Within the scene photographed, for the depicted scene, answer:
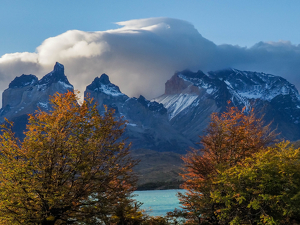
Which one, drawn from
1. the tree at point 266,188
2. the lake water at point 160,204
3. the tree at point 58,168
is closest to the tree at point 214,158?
the tree at point 266,188

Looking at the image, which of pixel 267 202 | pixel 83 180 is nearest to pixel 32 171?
pixel 83 180

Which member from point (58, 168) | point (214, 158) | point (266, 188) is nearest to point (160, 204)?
point (214, 158)

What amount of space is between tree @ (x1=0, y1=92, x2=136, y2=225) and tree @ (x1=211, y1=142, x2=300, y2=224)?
8314 mm

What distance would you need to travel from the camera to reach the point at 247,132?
100 feet

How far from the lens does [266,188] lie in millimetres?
22484

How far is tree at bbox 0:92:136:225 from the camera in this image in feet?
63.5

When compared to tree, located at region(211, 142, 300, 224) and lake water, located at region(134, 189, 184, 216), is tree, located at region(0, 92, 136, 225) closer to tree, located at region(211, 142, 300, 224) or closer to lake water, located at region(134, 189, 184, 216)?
tree, located at region(211, 142, 300, 224)

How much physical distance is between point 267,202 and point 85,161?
40.6 ft

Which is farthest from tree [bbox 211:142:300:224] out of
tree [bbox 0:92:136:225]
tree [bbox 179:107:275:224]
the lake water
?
the lake water

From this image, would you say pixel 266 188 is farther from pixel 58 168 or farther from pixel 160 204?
pixel 160 204

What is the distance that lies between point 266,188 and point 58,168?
1381cm

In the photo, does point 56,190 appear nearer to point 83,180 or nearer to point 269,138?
point 83,180

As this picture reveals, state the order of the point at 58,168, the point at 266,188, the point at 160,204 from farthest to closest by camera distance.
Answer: the point at 160,204 < the point at 266,188 < the point at 58,168

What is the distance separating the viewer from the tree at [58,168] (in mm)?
19344
